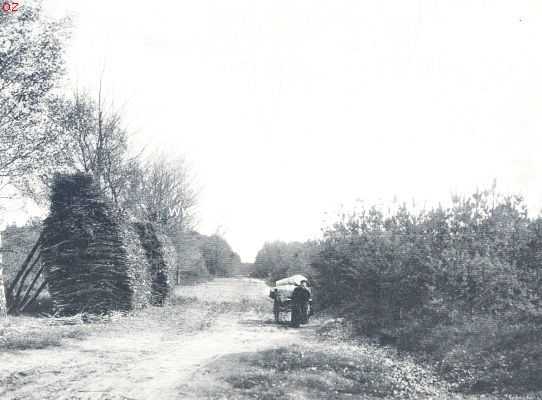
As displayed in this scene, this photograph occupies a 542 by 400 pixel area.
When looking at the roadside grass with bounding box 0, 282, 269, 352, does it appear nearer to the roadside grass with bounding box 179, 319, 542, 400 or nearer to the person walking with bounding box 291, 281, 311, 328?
the person walking with bounding box 291, 281, 311, 328

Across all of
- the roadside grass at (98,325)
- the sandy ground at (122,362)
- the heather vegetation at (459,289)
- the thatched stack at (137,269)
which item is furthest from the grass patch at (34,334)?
the heather vegetation at (459,289)

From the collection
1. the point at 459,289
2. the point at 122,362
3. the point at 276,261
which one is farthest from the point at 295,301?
the point at 276,261

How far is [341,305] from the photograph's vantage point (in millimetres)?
21250

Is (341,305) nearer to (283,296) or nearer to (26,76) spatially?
(283,296)

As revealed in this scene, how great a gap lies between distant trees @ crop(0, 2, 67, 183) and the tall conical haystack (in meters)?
2.71

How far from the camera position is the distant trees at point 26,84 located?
43.2 feet

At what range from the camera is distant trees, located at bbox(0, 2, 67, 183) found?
13156 millimetres

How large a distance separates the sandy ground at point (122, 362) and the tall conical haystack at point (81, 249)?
128 inches

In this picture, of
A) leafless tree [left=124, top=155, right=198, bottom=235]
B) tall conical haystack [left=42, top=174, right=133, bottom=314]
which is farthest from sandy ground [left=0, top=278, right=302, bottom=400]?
leafless tree [left=124, top=155, right=198, bottom=235]

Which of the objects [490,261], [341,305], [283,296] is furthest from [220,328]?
[490,261]

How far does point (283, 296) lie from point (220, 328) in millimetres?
3049

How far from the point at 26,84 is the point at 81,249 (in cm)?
587

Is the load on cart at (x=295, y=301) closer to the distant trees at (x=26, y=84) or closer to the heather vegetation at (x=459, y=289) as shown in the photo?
the heather vegetation at (x=459, y=289)

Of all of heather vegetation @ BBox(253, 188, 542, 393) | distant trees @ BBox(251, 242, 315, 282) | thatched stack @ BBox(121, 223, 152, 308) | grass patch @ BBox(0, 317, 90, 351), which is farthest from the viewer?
distant trees @ BBox(251, 242, 315, 282)
